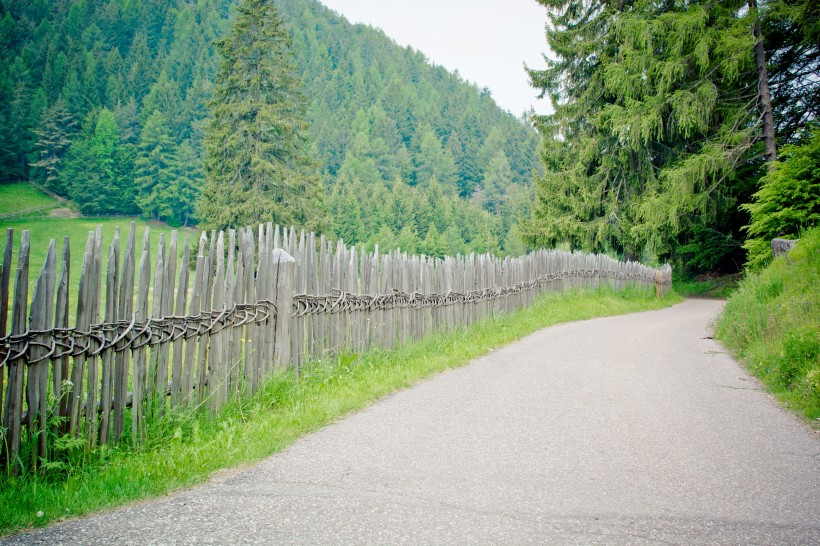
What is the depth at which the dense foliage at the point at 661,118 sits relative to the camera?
66.8 feet

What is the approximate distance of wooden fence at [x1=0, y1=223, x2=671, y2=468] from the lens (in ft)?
12.2

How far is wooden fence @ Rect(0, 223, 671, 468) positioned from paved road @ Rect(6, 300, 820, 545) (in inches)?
43.2

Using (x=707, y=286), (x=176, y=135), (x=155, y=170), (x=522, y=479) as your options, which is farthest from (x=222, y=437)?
(x=176, y=135)

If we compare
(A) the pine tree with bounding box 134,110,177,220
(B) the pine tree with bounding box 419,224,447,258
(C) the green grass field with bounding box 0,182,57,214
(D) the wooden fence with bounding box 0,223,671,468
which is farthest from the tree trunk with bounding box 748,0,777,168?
(A) the pine tree with bounding box 134,110,177,220

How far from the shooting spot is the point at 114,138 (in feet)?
300

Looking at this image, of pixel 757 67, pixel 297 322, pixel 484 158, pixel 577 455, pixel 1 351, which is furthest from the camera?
pixel 484 158

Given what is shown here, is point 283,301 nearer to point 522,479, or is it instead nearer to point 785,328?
point 522,479

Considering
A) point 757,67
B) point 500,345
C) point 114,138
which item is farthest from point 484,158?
point 500,345

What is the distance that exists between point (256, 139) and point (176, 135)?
75.2 meters

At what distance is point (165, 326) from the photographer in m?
4.67

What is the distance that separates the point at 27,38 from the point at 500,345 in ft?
489

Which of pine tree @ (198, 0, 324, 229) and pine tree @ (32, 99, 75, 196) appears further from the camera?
pine tree @ (32, 99, 75, 196)

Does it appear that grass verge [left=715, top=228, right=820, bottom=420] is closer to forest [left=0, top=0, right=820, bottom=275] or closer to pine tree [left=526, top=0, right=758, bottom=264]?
forest [left=0, top=0, right=820, bottom=275]

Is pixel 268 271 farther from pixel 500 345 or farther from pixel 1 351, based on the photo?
pixel 500 345
